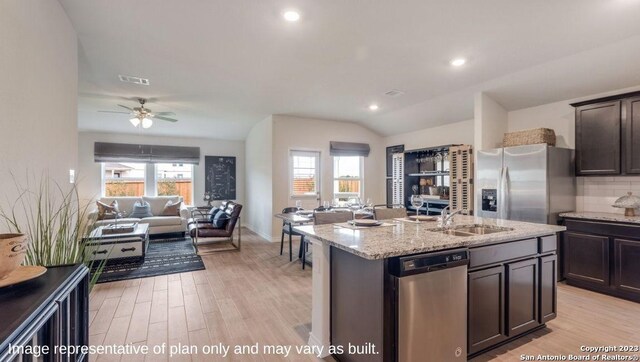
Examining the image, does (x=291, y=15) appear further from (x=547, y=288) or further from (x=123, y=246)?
(x=123, y=246)

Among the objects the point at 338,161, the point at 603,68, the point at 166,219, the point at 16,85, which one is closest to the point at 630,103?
the point at 603,68

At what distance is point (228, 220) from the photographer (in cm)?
550

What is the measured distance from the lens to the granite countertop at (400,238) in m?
1.79

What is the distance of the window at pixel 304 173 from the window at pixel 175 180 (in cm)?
331

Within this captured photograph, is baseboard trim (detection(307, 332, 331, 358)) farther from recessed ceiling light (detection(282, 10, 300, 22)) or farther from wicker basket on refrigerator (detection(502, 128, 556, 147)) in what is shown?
wicker basket on refrigerator (detection(502, 128, 556, 147))

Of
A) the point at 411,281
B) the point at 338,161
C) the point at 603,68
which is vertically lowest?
the point at 411,281

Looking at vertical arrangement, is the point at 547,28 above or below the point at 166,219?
above

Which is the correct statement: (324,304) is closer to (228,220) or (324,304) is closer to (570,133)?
(228,220)

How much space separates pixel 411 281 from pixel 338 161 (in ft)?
17.9

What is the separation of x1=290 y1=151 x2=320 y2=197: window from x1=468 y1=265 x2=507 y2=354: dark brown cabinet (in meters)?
4.72

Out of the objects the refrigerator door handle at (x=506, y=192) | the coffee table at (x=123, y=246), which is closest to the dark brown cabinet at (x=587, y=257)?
the refrigerator door handle at (x=506, y=192)

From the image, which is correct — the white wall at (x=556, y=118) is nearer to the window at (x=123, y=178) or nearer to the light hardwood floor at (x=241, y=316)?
the light hardwood floor at (x=241, y=316)

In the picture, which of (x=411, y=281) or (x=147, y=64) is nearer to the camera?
(x=411, y=281)

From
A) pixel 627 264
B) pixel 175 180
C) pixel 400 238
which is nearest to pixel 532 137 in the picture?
pixel 627 264
